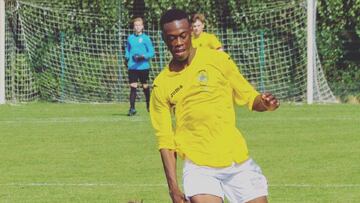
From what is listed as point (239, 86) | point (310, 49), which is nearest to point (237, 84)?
point (239, 86)

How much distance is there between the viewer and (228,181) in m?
7.03

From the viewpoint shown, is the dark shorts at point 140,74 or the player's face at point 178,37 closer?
the player's face at point 178,37

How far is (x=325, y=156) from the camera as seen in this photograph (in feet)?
46.2

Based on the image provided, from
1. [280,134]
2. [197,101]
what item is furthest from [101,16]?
[197,101]

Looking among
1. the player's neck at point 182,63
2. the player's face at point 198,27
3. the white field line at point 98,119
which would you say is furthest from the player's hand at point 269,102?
the white field line at point 98,119

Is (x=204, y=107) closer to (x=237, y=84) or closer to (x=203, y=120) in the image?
(x=203, y=120)

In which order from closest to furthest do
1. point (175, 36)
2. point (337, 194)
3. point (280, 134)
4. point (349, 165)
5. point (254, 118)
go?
1. point (175, 36)
2. point (337, 194)
3. point (349, 165)
4. point (280, 134)
5. point (254, 118)

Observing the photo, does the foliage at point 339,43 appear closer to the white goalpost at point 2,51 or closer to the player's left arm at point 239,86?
the white goalpost at point 2,51

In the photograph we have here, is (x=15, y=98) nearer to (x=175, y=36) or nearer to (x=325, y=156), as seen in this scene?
(x=325, y=156)

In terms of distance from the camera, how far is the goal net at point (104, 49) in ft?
82.3

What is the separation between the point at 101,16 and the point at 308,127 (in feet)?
31.7

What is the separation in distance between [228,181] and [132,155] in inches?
292

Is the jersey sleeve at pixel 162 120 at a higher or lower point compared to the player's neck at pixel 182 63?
lower

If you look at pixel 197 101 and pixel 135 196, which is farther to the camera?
pixel 135 196
